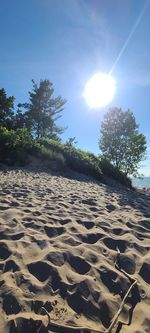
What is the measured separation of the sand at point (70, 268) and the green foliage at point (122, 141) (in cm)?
3284

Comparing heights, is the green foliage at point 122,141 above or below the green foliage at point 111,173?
above

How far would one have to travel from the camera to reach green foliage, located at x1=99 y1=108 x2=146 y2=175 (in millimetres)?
38625

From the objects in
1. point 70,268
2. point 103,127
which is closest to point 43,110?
point 103,127

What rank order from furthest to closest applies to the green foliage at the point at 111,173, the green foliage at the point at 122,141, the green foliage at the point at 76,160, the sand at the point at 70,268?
the green foliage at the point at 122,141
the green foliage at the point at 111,173
the green foliage at the point at 76,160
the sand at the point at 70,268

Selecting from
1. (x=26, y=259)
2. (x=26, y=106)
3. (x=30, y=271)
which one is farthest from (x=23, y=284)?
(x=26, y=106)

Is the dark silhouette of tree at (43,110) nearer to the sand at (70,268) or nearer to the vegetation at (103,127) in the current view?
the vegetation at (103,127)

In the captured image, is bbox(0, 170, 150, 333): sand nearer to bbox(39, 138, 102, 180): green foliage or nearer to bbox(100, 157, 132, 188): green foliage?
bbox(39, 138, 102, 180): green foliage

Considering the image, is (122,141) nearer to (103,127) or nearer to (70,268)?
(103,127)

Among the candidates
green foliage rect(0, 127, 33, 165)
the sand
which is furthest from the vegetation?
the sand

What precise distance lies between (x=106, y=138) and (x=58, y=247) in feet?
119

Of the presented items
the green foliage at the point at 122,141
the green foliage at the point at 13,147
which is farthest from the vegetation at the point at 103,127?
the green foliage at the point at 13,147

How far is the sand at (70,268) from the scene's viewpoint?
10.1ft

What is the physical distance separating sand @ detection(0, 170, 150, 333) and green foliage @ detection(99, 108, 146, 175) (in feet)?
108

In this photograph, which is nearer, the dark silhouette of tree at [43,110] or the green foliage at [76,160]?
the green foliage at [76,160]
